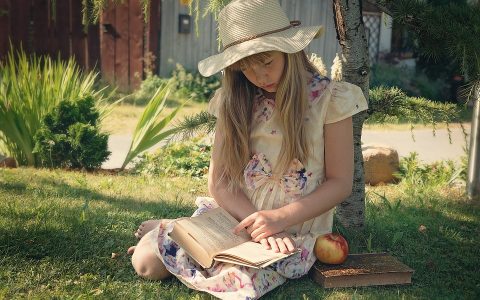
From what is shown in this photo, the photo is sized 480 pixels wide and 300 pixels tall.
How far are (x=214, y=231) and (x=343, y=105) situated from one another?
2.63ft

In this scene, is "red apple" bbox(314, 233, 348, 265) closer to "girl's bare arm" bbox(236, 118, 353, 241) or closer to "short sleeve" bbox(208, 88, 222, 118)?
"girl's bare arm" bbox(236, 118, 353, 241)

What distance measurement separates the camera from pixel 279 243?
2.80 m

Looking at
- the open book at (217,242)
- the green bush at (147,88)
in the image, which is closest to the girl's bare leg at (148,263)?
the open book at (217,242)

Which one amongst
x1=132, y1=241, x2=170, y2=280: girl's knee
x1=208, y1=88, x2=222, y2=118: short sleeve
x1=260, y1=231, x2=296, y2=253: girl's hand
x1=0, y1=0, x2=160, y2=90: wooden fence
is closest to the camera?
x1=260, y1=231, x2=296, y2=253: girl's hand

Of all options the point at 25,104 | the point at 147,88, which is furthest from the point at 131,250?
the point at 147,88

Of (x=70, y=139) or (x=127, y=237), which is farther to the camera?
(x=70, y=139)

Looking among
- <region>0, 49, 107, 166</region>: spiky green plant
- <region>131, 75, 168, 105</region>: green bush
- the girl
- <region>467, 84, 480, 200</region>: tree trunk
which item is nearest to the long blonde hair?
the girl

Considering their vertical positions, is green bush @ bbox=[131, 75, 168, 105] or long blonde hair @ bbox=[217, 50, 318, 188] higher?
long blonde hair @ bbox=[217, 50, 318, 188]

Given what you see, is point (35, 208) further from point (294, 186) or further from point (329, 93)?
point (329, 93)

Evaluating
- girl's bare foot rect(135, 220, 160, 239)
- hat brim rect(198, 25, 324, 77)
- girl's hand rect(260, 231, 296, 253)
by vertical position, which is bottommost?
girl's bare foot rect(135, 220, 160, 239)

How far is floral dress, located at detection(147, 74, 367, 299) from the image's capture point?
9.60ft

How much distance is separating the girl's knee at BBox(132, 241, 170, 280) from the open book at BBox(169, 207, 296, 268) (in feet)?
0.53

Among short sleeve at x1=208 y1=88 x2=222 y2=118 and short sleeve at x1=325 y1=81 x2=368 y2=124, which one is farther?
short sleeve at x1=208 y1=88 x2=222 y2=118

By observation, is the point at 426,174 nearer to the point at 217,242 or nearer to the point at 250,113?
the point at 250,113
